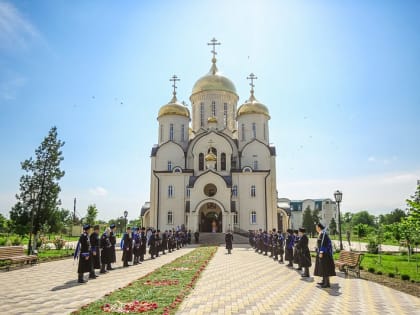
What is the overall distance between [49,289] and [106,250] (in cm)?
355

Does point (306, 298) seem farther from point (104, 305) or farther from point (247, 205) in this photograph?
point (247, 205)

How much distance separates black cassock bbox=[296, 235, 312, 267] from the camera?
10293 millimetres

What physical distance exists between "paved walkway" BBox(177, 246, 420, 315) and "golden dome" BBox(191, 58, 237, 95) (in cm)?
3109

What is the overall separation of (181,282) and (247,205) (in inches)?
975

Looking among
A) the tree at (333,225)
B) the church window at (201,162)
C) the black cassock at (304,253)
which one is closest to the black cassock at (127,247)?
the black cassock at (304,253)

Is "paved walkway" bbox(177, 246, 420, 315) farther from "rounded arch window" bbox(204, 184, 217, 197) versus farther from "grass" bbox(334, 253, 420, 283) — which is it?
"rounded arch window" bbox(204, 184, 217, 197)

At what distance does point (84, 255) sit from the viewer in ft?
31.0

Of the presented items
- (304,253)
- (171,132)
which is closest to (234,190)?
(171,132)

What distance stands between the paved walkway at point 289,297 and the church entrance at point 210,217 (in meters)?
22.8

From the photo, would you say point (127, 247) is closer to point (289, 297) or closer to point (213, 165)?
point (289, 297)

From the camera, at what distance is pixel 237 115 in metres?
38.7

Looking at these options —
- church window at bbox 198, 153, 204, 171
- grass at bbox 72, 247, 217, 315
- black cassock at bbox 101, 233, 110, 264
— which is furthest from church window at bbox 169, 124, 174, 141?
grass at bbox 72, 247, 217, 315

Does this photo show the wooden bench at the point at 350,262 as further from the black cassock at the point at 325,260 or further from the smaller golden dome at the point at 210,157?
the smaller golden dome at the point at 210,157

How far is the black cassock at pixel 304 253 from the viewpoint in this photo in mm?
10293
